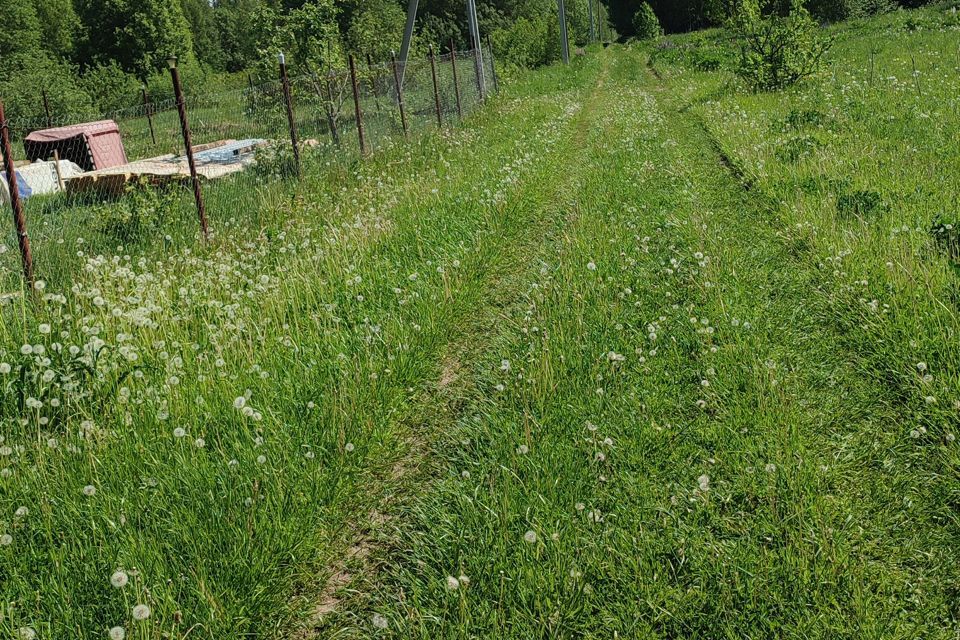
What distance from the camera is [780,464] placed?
3123mm

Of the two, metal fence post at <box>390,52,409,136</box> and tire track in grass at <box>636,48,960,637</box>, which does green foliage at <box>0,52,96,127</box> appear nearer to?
metal fence post at <box>390,52,409,136</box>

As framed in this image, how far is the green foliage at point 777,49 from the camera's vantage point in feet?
53.1

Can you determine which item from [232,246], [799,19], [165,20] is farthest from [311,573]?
[165,20]

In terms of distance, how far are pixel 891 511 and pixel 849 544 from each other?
0.34 meters

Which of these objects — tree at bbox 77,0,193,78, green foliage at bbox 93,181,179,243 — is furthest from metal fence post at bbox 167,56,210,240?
tree at bbox 77,0,193,78

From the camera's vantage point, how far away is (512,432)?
3.60 m

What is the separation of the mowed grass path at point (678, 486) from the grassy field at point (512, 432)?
0.6 inches

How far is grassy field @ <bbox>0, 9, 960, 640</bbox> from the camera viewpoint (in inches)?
101

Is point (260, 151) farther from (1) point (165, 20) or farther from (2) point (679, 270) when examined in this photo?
(1) point (165, 20)

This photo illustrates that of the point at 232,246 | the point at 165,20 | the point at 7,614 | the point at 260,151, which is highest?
the point at 165,20

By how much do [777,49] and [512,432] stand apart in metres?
16.1

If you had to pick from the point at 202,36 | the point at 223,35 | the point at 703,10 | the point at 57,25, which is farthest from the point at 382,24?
the point at 223,35

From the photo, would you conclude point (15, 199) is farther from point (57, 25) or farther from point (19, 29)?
point (57, 25)

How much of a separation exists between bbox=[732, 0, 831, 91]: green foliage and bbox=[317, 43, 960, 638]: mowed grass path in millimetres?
13221
